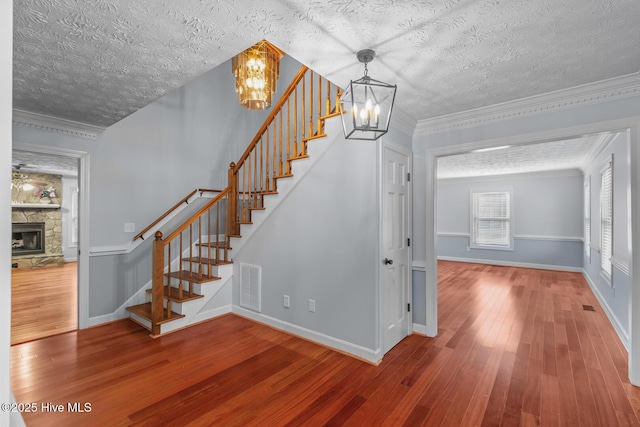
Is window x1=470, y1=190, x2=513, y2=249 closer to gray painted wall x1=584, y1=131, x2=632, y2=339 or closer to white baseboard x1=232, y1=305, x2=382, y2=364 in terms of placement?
gray painted wall x1=584, y1=131, x2=632, y2=339

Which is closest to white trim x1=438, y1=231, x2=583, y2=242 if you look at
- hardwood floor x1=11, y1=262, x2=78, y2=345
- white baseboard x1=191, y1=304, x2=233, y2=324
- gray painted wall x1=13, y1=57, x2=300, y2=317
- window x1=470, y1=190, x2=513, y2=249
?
window x1=470, y1=190, x2=513, y2=249

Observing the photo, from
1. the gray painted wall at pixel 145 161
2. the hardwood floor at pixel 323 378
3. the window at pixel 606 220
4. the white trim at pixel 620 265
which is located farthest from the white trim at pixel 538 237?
the gray painted wall at pixel 145 161

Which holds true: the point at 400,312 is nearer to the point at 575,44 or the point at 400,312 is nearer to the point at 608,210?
the point at 575,44

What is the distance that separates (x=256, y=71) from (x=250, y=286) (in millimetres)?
2521

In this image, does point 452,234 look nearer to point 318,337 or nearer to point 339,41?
point 318,337

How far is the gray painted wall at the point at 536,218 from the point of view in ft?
22.9

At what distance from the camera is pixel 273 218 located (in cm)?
359

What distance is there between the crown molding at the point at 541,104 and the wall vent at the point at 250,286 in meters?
2.63

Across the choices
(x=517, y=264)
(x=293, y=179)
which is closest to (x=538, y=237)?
(x=517, y=264)

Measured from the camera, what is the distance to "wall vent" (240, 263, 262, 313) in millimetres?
3693

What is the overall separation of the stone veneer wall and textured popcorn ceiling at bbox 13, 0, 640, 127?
6626 mm

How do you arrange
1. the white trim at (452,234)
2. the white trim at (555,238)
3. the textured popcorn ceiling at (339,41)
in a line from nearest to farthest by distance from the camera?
1. the textured popcorn ceiling at (339,41)
2. the white trim at (555,238)
3. the white trim at (452,234)

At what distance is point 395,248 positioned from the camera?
10.2 feet

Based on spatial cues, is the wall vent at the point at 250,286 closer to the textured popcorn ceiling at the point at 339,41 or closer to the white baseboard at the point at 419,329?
the white baseboard at the point at 419,329
